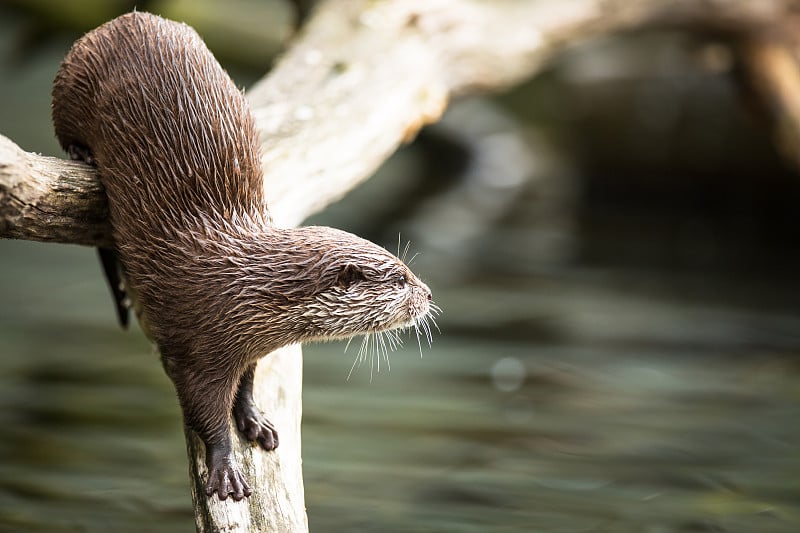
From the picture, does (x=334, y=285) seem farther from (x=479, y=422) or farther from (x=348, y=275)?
(x=479, y=422)

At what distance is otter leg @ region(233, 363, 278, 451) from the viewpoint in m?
2.08

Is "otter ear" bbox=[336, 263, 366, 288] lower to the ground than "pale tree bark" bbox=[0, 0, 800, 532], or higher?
lower

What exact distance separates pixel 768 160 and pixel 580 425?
11.7 ft

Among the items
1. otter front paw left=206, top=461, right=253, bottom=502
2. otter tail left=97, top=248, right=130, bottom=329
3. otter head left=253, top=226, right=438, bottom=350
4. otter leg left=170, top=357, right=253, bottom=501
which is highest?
otter tail left=97, top=248, right=130, bottom=329

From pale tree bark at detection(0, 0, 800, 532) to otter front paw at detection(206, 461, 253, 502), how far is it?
19 millimetres

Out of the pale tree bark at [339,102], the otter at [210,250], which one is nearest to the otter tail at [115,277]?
the pale tree bark at [339,102]

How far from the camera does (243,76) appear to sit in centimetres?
657

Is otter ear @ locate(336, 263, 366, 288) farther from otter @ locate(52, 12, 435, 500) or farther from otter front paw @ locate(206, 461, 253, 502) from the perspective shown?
otter front paw @ locate(206, 461, 253, 502)

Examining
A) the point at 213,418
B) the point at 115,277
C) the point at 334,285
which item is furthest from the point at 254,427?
the point at 115,277

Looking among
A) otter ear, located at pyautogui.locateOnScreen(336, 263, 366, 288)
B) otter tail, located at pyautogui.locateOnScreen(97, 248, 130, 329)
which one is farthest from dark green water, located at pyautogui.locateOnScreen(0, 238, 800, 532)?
otter ear, located at pyautogui.locateOnScreen(336, 263, 366, 288)

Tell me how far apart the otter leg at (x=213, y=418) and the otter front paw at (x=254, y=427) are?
3.4 inches

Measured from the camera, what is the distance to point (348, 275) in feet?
6.45

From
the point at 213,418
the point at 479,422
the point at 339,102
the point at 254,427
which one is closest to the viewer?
the point at 213,418

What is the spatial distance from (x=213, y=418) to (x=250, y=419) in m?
0.15
